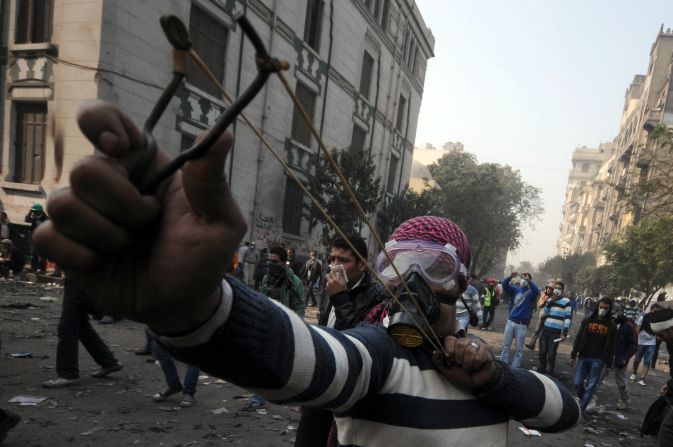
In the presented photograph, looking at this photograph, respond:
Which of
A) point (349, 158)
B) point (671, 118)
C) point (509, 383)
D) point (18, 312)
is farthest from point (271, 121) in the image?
point (671, 118)

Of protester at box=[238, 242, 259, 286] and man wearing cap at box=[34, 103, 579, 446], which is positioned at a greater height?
man wearing cap at box=[34, 103, 579, 446]

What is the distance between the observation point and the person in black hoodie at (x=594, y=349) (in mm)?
6637

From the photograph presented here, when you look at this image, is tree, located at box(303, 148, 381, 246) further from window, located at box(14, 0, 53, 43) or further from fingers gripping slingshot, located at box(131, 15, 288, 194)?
fingers gripping slingshot, located at box(131, 15, 288, 194)

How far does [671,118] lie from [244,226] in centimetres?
4905

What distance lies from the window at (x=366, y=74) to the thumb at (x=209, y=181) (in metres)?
21.5

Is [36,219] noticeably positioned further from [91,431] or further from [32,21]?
[91,431]

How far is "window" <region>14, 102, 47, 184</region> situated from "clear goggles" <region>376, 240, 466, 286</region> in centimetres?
1144

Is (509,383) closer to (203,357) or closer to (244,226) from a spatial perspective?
(203,357)

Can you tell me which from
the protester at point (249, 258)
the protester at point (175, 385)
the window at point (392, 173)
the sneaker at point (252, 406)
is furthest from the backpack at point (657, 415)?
the window at point (392, 173)

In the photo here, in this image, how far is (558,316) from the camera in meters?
7.93

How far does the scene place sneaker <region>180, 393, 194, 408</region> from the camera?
4.82m

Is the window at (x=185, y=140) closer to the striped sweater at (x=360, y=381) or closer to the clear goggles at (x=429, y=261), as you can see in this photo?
the clear goggles at (x=429, y=261)

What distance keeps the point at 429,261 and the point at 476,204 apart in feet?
116

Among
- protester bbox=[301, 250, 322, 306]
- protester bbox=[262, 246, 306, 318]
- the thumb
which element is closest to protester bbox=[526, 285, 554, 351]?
protester bbox=[262, 246, 306, 318]
